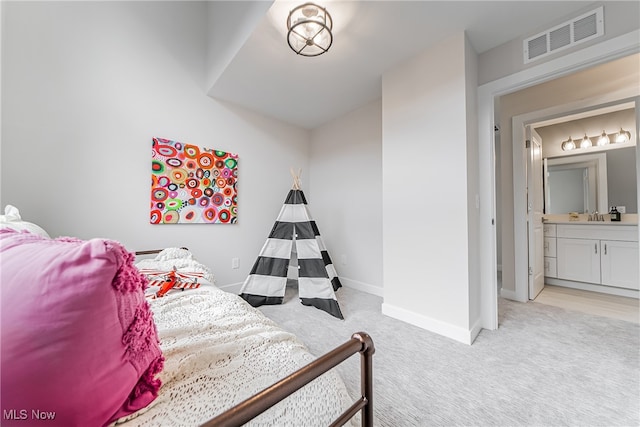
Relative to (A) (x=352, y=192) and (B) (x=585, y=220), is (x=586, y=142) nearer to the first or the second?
(B) (x=585, y=220)

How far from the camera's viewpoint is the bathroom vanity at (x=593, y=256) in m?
2.78

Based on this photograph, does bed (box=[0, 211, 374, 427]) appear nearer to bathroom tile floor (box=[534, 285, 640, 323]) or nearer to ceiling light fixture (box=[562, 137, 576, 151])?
bathroom tile floor (box=[534, 285, 640, 323])

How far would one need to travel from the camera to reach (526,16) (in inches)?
67.7

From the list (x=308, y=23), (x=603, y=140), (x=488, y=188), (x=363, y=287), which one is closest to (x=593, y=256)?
(x=603, y=140)

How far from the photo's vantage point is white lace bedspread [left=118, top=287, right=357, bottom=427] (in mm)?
574

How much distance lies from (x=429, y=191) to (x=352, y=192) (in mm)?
1290

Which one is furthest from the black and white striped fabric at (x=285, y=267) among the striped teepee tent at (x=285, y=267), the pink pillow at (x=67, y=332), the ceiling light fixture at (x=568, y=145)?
the ceiling light fixture at (x=568, y=145)

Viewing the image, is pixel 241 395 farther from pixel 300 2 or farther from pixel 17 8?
pixel 17 8

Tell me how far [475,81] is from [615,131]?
2.83m

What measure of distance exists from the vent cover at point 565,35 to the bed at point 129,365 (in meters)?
2.46

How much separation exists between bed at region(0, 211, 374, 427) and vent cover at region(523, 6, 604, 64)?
8.09ft

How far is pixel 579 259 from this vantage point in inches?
123

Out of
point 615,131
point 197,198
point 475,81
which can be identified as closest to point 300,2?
point 475,81

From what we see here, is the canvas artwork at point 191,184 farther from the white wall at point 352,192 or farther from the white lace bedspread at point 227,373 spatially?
the white lace bedspread at point 227,373
